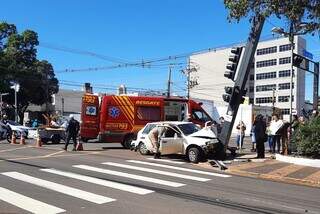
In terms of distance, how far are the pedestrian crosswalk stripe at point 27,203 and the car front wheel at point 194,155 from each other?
376 inches

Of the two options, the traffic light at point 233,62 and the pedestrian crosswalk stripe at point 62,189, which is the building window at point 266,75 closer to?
the traffic light at point 233,62

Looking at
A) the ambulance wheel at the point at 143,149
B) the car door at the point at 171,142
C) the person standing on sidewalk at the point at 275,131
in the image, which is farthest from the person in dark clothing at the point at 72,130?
the person standing on sidewalk at the point at 275,131

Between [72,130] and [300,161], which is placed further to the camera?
[72,130]

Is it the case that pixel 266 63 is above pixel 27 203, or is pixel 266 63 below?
above

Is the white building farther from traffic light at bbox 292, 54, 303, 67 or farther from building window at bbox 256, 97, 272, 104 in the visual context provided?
traffic light at bbox 292, 54, 303, 67

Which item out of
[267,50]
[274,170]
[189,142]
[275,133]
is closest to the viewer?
[274,170]

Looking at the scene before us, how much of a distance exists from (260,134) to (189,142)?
9.92ft

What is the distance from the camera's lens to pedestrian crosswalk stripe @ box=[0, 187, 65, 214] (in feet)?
33.1

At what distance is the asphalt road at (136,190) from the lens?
10.6 m

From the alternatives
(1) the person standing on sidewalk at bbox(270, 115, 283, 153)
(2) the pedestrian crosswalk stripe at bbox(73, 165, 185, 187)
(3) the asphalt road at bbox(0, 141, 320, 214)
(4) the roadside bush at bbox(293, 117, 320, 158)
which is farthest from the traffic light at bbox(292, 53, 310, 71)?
(2) the pedestrian crosswalk stripe at bbox(73, 165, 185, 187)

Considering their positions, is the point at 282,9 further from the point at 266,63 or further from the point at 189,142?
the point at 266,63

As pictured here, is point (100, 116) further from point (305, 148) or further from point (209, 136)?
point (305, 148)

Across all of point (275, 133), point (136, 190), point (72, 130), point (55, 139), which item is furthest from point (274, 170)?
point (55, 139)

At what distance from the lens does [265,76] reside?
409ft
